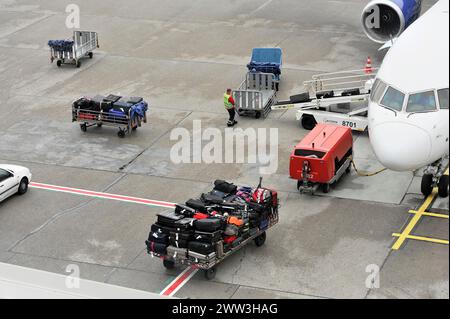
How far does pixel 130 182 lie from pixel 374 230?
29.8ft

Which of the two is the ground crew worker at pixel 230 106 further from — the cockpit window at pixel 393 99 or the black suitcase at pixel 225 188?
the cockpit window at pixel 393 99

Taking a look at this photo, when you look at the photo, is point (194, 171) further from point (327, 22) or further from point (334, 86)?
point (327, 22)

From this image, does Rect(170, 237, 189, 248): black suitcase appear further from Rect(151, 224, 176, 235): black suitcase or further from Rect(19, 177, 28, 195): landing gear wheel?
Rect(19, 177, 28, 195): landing gear wheel

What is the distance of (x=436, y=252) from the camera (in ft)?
84.3

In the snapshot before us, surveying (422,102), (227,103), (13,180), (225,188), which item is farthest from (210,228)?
(227,103)

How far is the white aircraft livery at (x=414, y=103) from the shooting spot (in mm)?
25516

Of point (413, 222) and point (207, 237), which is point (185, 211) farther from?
point (413, 222)

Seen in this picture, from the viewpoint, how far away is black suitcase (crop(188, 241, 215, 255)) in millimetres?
24281

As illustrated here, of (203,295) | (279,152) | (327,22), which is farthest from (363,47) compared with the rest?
(203,295)

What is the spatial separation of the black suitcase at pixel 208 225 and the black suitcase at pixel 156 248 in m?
1.08

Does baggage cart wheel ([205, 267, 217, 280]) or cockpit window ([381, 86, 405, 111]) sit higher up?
cockpit window ([381, 86, 405, 111])

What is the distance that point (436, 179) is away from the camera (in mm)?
28625

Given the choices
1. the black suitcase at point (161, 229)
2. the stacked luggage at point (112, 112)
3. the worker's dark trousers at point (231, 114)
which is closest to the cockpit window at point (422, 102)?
the black suitcase at point (161, 229)

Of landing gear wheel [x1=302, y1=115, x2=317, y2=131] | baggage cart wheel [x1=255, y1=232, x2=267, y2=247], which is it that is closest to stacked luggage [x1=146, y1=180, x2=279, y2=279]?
baggage cart wheel [x1=255, y1=232, x2=267, y2=247]
